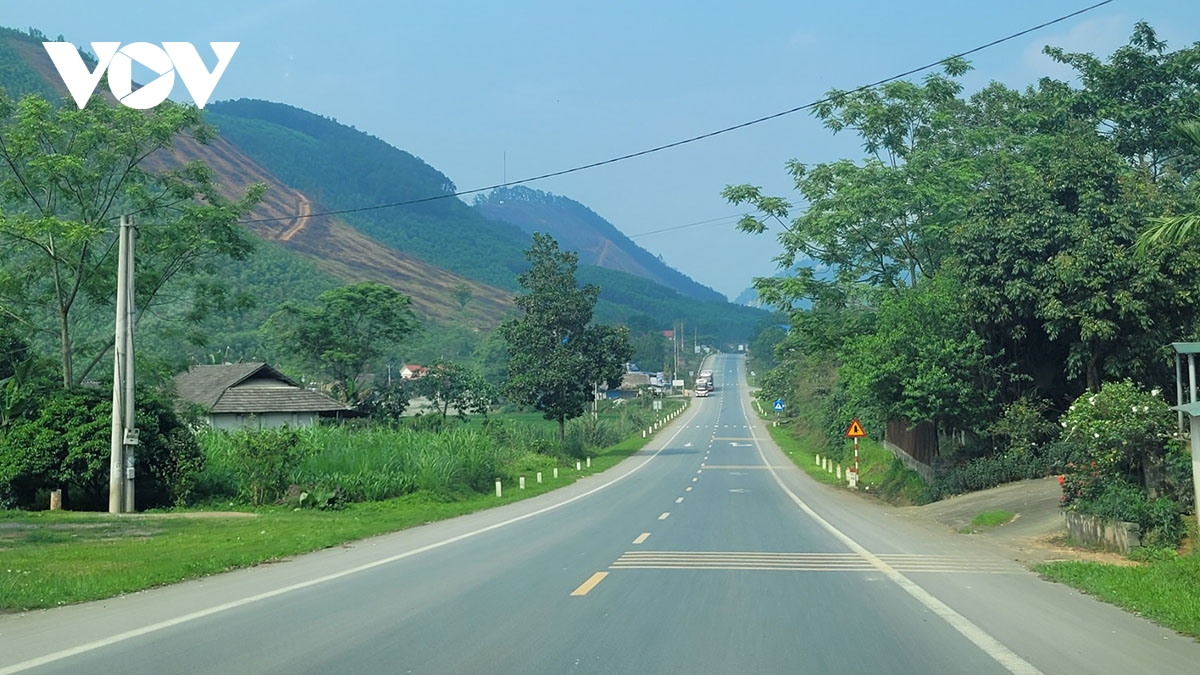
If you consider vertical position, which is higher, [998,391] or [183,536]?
[998,391]

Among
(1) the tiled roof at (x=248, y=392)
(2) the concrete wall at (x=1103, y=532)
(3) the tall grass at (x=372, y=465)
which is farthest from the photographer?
(1) the tiled roof at (x=248, y=392)

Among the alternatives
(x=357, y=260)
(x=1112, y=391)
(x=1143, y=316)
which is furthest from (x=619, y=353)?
(x=357, y=260)

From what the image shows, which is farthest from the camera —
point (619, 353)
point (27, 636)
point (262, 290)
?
point (262, 290)

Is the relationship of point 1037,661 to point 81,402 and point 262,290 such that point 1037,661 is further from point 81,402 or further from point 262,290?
point 262,290

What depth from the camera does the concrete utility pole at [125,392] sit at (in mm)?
27500

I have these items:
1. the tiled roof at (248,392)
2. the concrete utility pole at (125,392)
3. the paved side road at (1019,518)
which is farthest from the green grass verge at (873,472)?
the tiled roof at (248,392)

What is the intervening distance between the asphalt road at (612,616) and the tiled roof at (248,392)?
31.7m

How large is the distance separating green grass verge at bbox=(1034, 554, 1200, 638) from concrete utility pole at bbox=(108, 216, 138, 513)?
71.3 feet

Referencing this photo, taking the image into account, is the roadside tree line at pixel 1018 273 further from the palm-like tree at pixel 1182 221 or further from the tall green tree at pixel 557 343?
the tall green tree at pixel 557 343

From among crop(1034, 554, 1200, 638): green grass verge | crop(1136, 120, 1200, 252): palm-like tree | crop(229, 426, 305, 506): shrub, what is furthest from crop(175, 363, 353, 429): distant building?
crop(1034, 554, 1200, 638): green grass verge

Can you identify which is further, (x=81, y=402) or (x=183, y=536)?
(x=81, y=402)

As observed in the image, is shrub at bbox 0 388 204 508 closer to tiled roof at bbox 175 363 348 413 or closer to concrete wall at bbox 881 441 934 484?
tiled roof at bbox 175 363 348 413

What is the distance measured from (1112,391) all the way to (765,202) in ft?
66.6

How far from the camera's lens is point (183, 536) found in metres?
20.6
